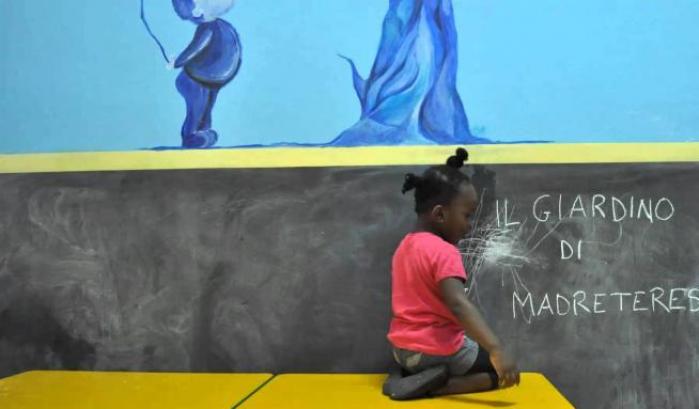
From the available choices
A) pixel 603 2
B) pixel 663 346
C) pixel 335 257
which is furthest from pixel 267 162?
pixel 663 346

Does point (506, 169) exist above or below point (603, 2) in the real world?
below

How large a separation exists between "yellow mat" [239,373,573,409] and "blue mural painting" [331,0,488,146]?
79cm

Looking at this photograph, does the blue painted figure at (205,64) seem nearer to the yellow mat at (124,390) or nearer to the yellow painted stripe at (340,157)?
the yellow painted stripe at (340,157)

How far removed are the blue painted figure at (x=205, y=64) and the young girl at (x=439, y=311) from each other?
79cm

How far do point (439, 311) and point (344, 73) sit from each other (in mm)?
902

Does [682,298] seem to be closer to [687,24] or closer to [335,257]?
[687,24]

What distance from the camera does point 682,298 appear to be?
204 centimetres

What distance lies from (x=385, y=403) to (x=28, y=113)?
5.45ft

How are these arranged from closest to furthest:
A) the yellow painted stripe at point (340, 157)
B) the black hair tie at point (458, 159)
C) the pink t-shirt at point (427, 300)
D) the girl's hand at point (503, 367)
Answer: the girl's hand at point (503, 367), the pink t-shirt at point (427, 300), the black hair tie at point (458, 159), the yellow painted stripe at point (340, 157)

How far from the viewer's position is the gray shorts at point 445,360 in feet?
5.81

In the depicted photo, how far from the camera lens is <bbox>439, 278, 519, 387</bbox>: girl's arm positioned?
1.64m

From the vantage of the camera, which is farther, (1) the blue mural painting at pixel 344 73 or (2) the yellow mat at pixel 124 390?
(1) the blue mural painting at pixel 344 73

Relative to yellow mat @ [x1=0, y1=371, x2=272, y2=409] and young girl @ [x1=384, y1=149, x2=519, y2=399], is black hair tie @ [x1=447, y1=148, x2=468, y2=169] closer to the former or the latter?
young girl @ [x1=384, y1=149, x2=519, y2=399]

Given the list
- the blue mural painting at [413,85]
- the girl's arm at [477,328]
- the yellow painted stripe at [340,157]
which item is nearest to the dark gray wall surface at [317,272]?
the yellow painted stripe at [340,157]
